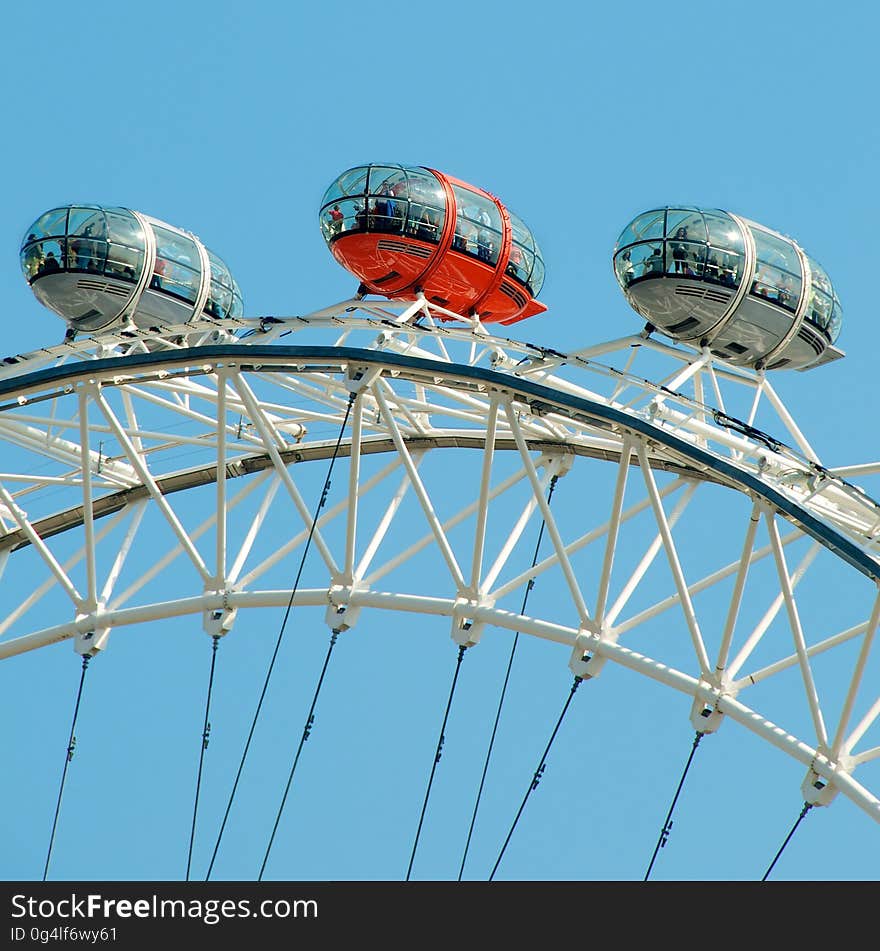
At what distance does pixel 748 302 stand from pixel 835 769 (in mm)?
7473

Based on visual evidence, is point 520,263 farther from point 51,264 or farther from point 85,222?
point 51,264

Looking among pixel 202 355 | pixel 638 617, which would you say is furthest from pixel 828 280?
pixel 202 355

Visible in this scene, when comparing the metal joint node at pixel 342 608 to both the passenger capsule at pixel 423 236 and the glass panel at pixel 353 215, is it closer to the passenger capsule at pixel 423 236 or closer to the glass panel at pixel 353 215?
the passenger capsule at pixel 423 236

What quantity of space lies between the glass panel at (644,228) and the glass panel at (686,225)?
0.45 feet

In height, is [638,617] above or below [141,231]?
below

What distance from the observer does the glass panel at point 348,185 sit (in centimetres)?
4053

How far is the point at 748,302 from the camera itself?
38.6 metres

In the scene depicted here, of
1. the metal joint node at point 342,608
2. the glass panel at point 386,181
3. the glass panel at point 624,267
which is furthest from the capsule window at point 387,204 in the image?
the metal joint node at point 342,608

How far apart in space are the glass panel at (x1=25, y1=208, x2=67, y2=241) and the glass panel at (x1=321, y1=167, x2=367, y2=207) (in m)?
4.48

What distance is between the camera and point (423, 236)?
40.4m

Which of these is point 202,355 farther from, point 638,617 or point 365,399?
point 638,617

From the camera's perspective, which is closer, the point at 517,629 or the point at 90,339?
the point at 517,629

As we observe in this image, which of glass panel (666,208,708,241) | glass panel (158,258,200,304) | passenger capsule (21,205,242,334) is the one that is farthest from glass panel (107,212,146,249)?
glass panel (666,208,708,241)

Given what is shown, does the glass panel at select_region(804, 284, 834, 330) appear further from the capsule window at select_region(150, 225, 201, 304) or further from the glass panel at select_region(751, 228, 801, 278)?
the capsule window at select_region(150, 225, 201, 304)
